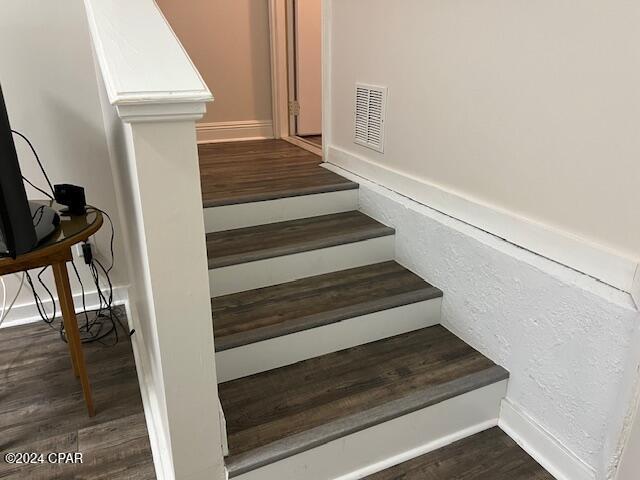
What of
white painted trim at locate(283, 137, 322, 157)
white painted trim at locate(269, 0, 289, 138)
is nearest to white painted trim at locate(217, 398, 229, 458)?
white painted trim at locate(283, 137, 322, 157)

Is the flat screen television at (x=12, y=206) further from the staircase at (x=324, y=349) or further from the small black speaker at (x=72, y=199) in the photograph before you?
the staircase at (x=324, y=349)

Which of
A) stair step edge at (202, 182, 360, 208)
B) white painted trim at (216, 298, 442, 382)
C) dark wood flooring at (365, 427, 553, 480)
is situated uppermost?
stair step edge at (202, 182, 360, 208)

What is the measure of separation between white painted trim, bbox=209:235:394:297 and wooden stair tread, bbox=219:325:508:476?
0.39m

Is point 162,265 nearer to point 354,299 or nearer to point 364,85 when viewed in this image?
point 354,299

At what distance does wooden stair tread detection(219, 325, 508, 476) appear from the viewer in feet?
4.66

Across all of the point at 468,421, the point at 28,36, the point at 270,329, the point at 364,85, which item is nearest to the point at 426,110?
the point at 364,85

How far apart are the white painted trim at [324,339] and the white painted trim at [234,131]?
217cm

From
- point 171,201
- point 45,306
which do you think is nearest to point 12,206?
point 171,201

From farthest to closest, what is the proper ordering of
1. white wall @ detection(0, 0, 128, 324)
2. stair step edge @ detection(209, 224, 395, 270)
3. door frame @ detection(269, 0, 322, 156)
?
door frame @ detection(269, 0, 322, 156) < white wall @ detection(0, 0, 128, 324) < stair step edge @ detection(209, 224, 395, 270)

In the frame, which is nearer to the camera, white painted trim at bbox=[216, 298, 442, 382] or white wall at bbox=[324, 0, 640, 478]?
white wall at bbox=[324, 0, 640, 478]

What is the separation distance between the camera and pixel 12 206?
4.26ft

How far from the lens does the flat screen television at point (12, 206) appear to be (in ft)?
4.17

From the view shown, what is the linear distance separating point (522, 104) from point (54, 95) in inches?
75.6

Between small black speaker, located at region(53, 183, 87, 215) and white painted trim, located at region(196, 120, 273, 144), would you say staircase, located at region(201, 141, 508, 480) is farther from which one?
white painted trim, located at region(196, 120, 273, 144)
